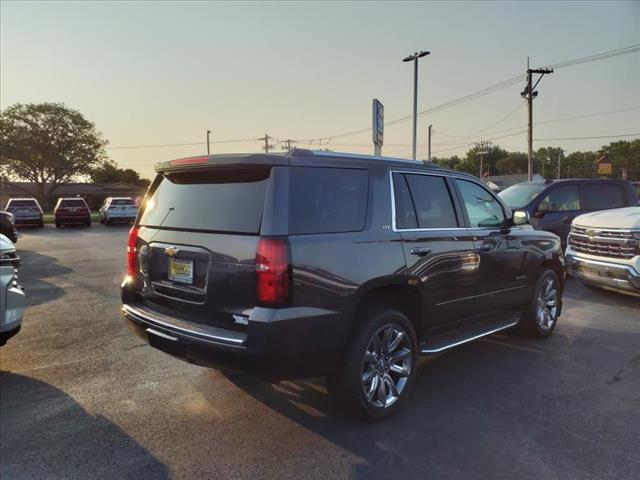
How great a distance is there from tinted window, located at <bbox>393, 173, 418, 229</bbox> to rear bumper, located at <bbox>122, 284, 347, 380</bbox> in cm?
105

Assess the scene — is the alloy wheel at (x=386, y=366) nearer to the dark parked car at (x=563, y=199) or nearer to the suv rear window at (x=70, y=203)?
the dark parked car at (x=563, y=199)

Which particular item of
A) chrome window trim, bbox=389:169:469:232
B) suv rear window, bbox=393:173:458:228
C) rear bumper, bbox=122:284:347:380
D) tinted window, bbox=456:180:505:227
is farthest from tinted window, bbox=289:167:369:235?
tinted window, bbox=456:180:505:227

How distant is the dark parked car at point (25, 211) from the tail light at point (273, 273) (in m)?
26.8

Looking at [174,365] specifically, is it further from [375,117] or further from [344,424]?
[375,117]

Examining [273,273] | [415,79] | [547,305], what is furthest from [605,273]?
[415,79]

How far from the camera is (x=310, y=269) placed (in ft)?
10.6

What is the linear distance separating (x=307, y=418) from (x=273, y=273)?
131 cm

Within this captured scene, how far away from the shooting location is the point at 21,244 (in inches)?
689

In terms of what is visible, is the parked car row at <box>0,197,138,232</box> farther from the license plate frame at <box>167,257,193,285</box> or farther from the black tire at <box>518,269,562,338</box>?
the black tire at <box>518,269,562,338</box>

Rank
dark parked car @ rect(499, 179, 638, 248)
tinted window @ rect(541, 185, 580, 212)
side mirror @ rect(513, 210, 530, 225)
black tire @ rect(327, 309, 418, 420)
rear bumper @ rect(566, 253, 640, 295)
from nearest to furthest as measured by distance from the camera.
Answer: black tire @ rect(327, 309, 418, 420) < side mirror @ rect(513, 210, 530, 225) < rear bumper @ rect(566, 253, 640, 295) < dark parked car @ rect(499, 179, 638, 248) < tinted window @ rect(541, 185, 580, 212)

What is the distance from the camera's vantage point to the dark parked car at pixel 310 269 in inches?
126

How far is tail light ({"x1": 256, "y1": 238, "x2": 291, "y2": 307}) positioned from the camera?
314 cm

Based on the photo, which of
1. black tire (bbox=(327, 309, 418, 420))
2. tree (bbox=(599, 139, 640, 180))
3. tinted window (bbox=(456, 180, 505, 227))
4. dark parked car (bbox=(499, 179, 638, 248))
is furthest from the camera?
tree (bbox=(599, 139, 640, 180))

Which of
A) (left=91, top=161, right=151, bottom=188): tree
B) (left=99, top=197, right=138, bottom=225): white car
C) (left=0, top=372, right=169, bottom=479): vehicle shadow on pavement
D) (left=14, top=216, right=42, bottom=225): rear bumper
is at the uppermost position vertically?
(left=91, top=161, right=151, bottom=188): tree
